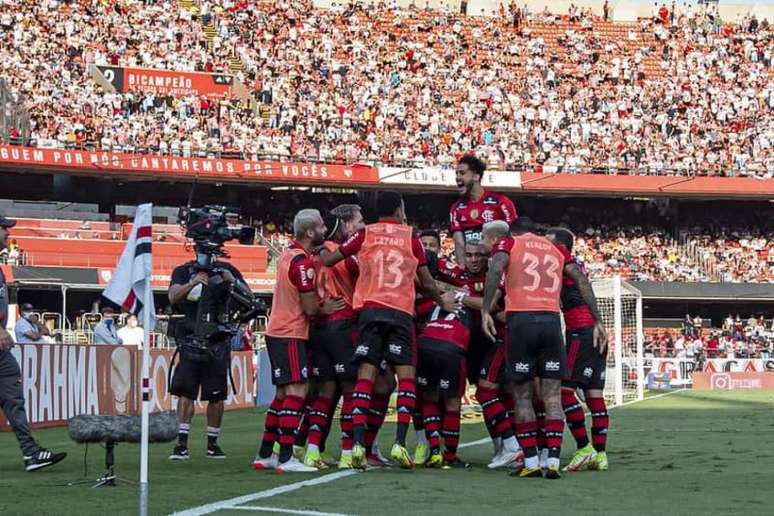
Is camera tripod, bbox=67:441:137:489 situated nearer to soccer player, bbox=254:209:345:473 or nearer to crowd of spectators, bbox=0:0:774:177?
soccer player, bbox=254:209:345:473

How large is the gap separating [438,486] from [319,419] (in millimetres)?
2051

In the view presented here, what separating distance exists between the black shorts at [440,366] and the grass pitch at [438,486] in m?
0.77

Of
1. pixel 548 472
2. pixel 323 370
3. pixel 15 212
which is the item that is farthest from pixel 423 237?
pixel 15 212

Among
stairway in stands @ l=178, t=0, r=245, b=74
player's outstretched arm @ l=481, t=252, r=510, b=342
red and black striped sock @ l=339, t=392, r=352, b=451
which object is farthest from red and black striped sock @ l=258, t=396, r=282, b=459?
stairway in stands @ l=178, t=0, r=245, b=74

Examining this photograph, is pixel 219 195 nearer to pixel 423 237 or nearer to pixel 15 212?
pixel 15 212

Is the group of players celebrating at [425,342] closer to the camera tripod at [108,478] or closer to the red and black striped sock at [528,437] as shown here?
the red and black striped sock at [528,437]

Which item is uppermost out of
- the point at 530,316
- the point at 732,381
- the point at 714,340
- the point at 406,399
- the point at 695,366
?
the point at 530,316

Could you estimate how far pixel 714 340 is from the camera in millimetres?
45500

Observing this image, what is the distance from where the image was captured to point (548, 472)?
10.6 meters

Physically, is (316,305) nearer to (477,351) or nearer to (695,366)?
(477,351)

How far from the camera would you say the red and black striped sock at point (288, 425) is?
11195 mm

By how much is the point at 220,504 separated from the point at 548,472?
10.2 ft

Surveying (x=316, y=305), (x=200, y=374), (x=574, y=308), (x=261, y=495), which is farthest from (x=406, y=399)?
(x=200, y=374)

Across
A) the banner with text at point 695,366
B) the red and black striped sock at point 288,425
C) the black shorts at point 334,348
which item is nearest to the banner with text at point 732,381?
the banner with text at point 695,366
